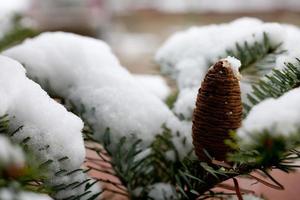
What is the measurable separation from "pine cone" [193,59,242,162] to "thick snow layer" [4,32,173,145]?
0.09 meters

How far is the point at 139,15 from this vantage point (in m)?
4.05

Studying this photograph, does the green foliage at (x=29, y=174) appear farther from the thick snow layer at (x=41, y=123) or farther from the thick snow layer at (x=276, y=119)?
the thick snow layer at (x=276, y=119)

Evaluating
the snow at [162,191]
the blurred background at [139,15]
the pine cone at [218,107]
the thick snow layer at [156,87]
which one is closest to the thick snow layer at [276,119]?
the pine cone at [218,107]

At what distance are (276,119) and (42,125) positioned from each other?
0.47 ft

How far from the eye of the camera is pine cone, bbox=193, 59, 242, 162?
0.32 m

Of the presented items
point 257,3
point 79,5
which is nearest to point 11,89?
point 79,5

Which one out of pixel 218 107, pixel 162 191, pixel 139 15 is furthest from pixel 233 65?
pixel 139 15

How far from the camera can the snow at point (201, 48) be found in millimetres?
423

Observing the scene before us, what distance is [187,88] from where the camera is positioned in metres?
0.45

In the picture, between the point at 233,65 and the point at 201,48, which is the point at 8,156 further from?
the point at 201,48

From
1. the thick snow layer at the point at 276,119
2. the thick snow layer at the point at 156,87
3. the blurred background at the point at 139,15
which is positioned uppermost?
the blurred background at the point at 139,15

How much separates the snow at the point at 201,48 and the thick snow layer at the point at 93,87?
4 centimetres

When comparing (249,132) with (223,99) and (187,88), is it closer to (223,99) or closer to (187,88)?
(223,99)

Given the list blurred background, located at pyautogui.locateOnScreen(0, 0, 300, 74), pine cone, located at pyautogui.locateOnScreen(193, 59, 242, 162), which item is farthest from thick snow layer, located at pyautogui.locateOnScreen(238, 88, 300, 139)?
blurred background, located at pyautogui.locateOnScreen(0, 0, 300, 74)
